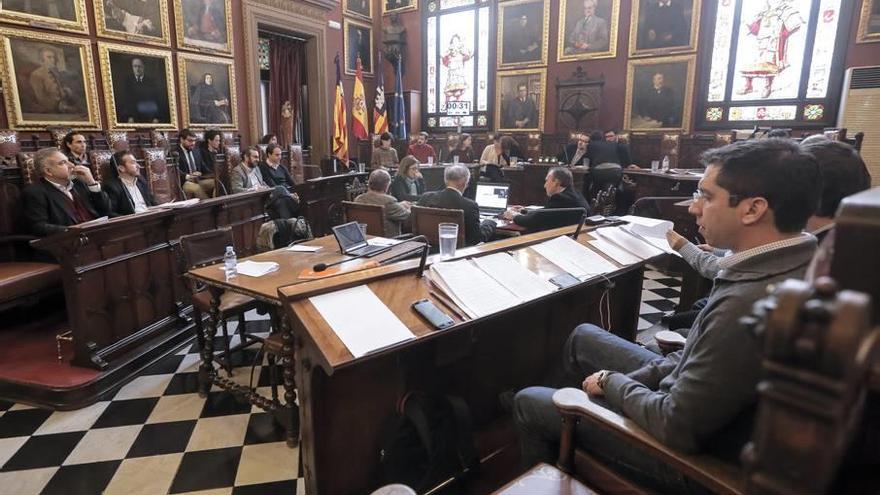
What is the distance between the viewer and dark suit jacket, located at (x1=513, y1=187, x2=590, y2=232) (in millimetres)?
3963

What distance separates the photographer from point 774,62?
8.01m

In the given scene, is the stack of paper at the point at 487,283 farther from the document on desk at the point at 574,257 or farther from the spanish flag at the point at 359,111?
the spanish flag at the point at 359,111

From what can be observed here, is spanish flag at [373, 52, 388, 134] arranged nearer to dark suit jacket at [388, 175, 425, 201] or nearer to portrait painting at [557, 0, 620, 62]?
portrait painting at [557, 0, 620, 62]

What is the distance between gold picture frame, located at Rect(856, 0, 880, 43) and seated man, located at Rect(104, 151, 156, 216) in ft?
33.1

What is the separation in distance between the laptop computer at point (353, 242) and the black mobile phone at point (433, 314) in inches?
49.5

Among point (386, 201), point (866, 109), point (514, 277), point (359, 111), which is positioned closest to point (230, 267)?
point (514, 277)

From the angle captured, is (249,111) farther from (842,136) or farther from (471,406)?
Answer: (842,136)

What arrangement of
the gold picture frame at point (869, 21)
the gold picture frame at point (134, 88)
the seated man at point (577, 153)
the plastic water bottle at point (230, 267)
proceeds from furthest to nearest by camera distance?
the seated man at point (577, 153) < the gold picture frame at point (869, 21) < the gold picture frame at point (134, 88) < the plastic water bottle at point (230, 267)

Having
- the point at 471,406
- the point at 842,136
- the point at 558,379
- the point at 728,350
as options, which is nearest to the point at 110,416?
the point at 471,406

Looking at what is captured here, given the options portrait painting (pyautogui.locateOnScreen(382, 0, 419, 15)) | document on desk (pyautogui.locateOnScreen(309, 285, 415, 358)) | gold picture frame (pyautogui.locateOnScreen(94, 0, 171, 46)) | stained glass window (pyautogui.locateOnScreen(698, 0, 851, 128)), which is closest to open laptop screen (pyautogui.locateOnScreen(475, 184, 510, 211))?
document on desk (pyautogui.locateOnScreen(309, 285, 415, 358))

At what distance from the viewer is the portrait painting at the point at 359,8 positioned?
10.5 meters

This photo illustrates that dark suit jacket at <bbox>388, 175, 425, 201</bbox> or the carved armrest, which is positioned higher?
dark suit jacket at <bbox>388, 175, 425, 201</bbox>

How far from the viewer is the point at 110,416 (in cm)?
280

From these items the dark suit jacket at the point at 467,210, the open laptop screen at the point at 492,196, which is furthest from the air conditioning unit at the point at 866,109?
the dark suit jacket at the point at 467,210
